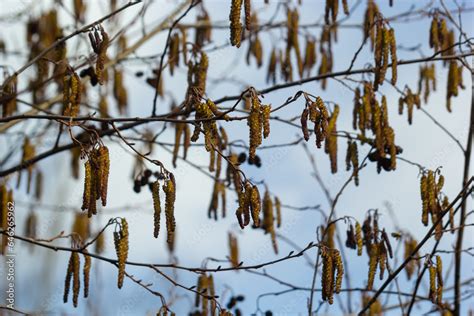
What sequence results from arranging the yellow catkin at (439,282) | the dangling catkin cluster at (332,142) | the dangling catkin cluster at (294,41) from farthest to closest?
the dangling catkin cluster at (294,41), the dangling catkin cluster at (332,142), the yellow catkin at (439,282)

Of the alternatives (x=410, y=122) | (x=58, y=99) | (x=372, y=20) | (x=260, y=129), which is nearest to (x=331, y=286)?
(x=260, y=129)

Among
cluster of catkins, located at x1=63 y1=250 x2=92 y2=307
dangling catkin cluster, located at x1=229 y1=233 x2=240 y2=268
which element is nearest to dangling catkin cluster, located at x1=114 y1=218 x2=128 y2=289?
cluster of catkins, located at x1=63 y1=250 x2=92 y2=307

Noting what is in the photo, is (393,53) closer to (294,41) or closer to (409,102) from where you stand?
(409,102)

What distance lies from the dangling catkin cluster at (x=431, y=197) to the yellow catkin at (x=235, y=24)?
1171mm

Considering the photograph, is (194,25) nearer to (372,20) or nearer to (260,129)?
(372,20)

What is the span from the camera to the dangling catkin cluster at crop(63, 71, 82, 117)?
3646mm

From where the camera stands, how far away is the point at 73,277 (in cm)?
358

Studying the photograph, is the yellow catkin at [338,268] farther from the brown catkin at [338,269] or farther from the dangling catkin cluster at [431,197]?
the dangling catkin cluster at [431,197]

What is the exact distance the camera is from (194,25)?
5.73 m

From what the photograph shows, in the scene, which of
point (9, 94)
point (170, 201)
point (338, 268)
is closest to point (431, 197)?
point (338, 268)

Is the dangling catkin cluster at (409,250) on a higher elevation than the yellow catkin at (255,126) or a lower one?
lower

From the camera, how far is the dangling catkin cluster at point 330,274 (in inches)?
127

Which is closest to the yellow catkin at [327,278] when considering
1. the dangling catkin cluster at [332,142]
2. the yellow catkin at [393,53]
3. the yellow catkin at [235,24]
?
the yellow catkin at [235,24]

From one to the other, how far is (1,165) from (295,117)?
187 cm
